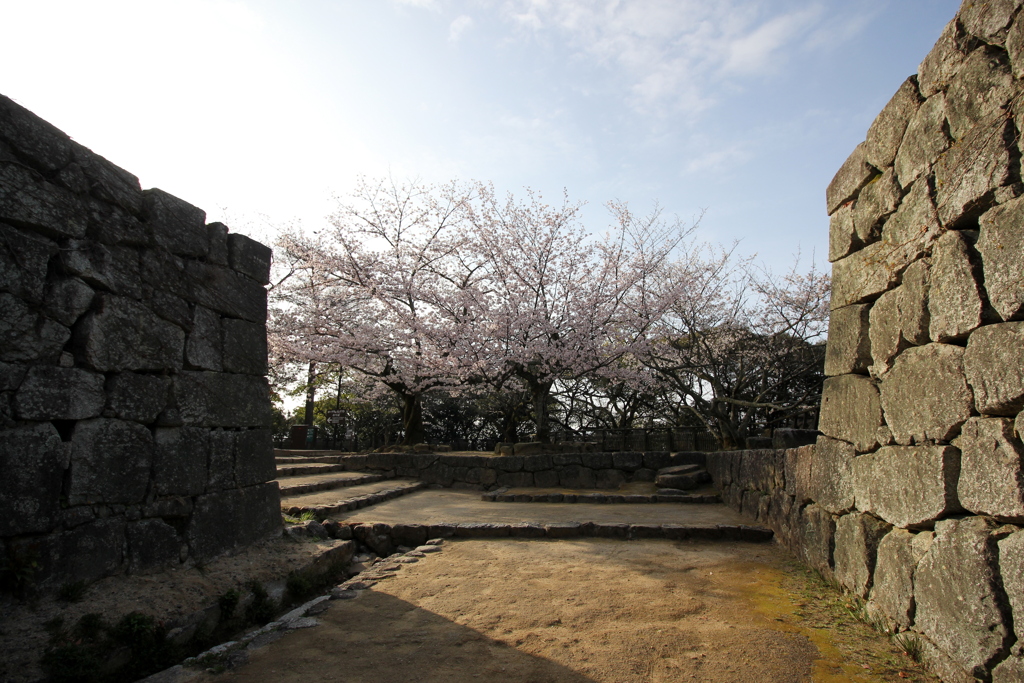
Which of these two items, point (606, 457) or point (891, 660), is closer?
point (891, 660)

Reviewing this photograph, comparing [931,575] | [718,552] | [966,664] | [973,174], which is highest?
[973,174]

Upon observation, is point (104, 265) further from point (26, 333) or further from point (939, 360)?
point (939, 360)

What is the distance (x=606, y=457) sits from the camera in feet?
34.2

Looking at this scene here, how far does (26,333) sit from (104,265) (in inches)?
24.9

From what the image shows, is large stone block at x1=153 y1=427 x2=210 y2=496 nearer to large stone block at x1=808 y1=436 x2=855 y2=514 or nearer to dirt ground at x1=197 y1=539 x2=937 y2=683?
dirt ground at x1=197 y1=539 x2=937 y2=683

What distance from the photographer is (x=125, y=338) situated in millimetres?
3393

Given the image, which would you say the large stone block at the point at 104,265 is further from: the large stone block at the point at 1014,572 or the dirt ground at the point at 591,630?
the large stone block at the point at 1014,572

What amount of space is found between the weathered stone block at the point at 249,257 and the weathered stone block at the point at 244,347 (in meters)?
0.44

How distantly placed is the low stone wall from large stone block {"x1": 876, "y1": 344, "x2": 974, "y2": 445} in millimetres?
7539

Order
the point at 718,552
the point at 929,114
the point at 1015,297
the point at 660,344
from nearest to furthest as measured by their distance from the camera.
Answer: the point at 1015,297
the point at 929,114
the point at 718,552
the point at 660,344

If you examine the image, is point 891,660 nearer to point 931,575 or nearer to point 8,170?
point 931,575

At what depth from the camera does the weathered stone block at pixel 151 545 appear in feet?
10.6

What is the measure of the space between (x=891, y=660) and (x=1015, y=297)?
1.81m

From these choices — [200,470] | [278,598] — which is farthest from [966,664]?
[200,470]
